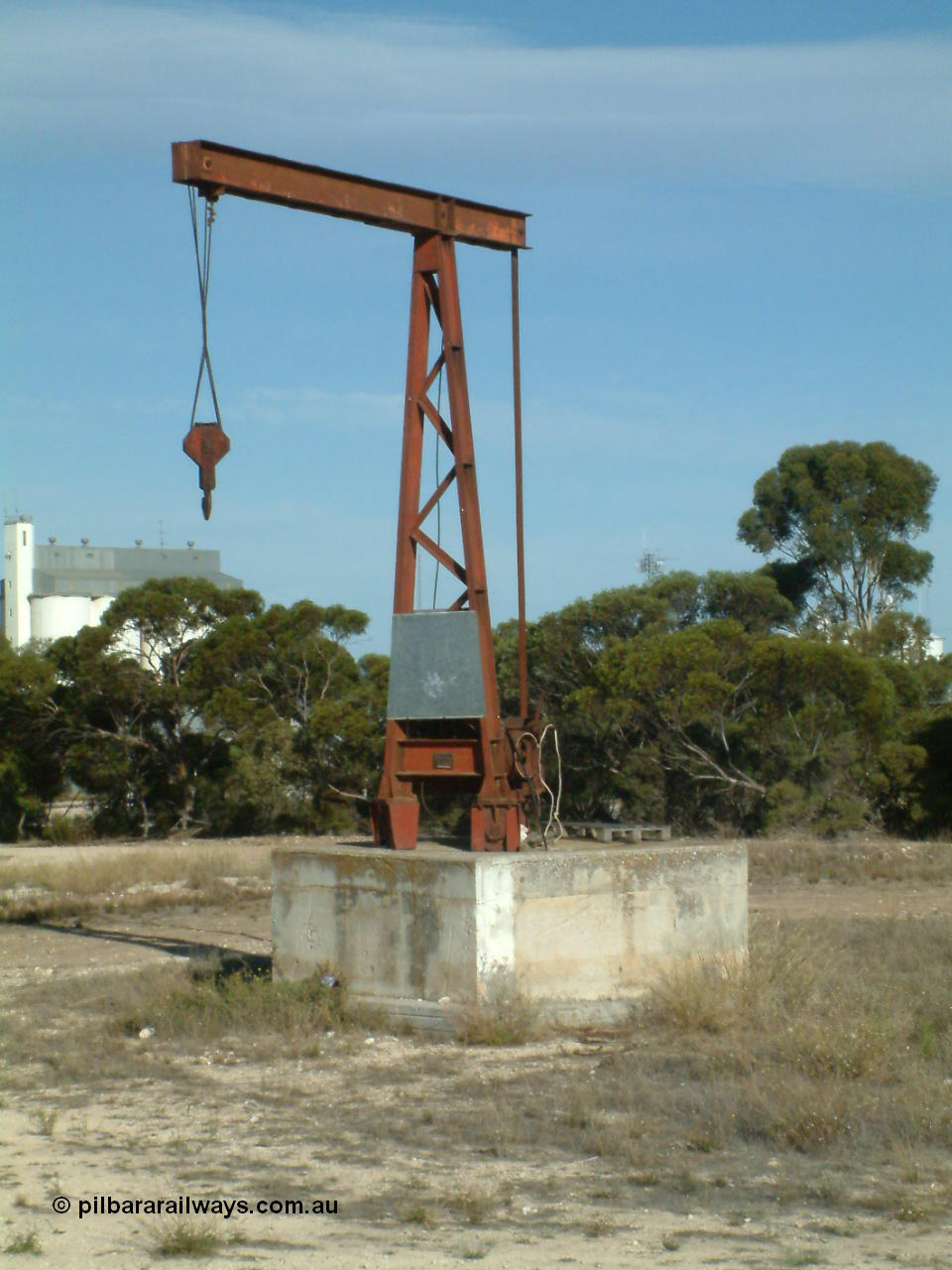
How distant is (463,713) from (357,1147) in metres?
3.99

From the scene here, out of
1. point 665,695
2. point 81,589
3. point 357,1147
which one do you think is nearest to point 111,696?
point 665,695

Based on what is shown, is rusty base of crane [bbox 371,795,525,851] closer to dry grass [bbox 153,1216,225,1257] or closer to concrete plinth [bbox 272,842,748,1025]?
concrete plinth [bbox 272,842,748,1025]

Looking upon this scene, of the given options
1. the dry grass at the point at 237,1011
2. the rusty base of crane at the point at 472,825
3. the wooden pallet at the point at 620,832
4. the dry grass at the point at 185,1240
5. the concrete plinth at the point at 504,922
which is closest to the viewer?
the dry grass at the point at 185,1240

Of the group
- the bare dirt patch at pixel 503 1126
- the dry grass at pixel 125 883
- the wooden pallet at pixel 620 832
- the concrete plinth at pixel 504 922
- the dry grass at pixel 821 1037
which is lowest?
the dry grass at pixel 125 883

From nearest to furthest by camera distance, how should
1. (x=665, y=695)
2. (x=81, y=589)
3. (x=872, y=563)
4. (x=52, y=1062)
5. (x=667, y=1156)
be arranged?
(x=667, y=1156) < (x=52, y=1062) < (x=665, y=695) < (x=872, y=563) < (x=81, y=589)

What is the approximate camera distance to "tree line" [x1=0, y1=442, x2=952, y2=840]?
2564cm

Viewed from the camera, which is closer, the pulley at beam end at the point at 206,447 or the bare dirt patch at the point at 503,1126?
the bare dirt patch at the point at 503,1126

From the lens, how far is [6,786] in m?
31.6

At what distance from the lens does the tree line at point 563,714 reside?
2564 cm

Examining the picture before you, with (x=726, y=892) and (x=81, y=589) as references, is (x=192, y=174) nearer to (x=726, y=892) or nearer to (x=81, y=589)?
(x=726, y=892)

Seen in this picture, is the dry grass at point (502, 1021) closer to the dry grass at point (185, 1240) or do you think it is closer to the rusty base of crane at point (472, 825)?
the rusty base of crane at point (472, 825)

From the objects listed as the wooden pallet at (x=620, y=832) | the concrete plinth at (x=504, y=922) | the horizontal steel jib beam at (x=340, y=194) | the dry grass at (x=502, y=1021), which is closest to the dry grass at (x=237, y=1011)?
the concrete plinth at (x=504, y=922)

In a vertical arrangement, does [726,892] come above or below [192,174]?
below

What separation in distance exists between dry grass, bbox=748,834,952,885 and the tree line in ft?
11.3
